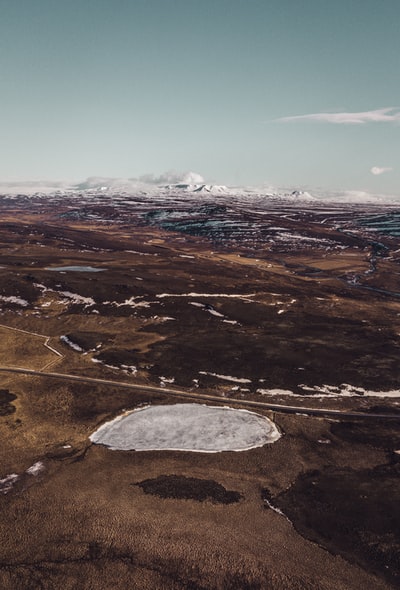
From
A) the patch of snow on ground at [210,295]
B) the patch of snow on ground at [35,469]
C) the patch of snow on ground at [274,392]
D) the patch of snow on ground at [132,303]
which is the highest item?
the patch of snow on ground at [210,295]

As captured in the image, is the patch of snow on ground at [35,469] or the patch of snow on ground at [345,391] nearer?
the patch of snow on ground at [35,469]

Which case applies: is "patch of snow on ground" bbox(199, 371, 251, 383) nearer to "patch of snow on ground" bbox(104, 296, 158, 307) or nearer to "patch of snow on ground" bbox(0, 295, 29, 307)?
"patch of snow on ground" bbox(104, 296, 158, 307)

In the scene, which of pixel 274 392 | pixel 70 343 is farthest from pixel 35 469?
pixel 70 343

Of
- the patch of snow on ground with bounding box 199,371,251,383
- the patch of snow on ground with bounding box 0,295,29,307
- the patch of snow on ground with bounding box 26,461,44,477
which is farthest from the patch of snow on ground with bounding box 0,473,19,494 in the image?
the patch of snow on ground with bounding box 0,295,29,307

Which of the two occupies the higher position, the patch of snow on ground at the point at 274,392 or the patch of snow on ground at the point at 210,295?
the patch of snow on ground at the point at 210,295

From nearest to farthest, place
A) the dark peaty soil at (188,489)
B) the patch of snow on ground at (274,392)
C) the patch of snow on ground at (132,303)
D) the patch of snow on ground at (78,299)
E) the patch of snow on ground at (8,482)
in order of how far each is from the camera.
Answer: the dark peaty soil at (188,489) < the patch of snow on ground at (8,482) < the patch of snow on ground at (274,392) < the patch of snow on ground at (78,299) < the patch of snow on ground at (132,303)

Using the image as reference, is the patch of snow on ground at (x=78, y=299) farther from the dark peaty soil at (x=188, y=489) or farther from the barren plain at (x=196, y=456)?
the dark peaty soil at (x=188, y=489)

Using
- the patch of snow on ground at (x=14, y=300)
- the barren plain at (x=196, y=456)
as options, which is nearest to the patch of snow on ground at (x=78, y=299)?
the barren plain at (x=196, y=456)

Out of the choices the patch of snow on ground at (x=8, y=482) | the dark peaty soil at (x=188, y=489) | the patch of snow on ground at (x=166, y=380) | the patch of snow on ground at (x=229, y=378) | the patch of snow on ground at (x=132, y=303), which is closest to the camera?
the dark peaty soil at (x=188, y=489)

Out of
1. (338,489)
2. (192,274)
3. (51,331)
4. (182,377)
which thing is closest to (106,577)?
(338,489)
